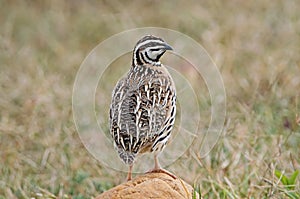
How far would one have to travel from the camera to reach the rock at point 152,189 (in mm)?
4812

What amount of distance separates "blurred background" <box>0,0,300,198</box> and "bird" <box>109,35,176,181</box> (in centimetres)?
125

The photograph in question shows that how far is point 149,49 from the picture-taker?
193 inches

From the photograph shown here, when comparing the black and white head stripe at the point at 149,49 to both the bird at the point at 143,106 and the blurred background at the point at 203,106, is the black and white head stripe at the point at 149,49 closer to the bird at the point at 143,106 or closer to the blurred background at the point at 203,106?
the bird at the point at 143,106

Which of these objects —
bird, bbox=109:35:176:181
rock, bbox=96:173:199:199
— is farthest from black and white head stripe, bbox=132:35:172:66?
rock, bbox=96:173:199:199

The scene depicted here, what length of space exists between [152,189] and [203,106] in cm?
373

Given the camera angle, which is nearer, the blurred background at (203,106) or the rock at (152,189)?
the rock at (152,189)

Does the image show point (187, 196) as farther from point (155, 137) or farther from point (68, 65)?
point (68, 65)

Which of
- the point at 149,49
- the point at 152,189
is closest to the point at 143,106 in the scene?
the point at 149,49

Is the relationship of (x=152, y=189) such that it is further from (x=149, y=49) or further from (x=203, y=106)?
(x=203, y=106)

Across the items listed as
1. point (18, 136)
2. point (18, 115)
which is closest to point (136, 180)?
point (18, 136)

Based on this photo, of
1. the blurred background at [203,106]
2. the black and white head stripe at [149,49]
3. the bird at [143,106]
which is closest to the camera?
the bird at [143,106]

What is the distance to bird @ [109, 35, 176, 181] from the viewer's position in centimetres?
474

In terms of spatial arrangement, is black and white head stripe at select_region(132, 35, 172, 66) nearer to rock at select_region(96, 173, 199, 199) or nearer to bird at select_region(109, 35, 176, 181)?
bird at select_region(109, 35, 176, 181)

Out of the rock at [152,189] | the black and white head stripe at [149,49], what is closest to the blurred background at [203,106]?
the rock at [152,189]
